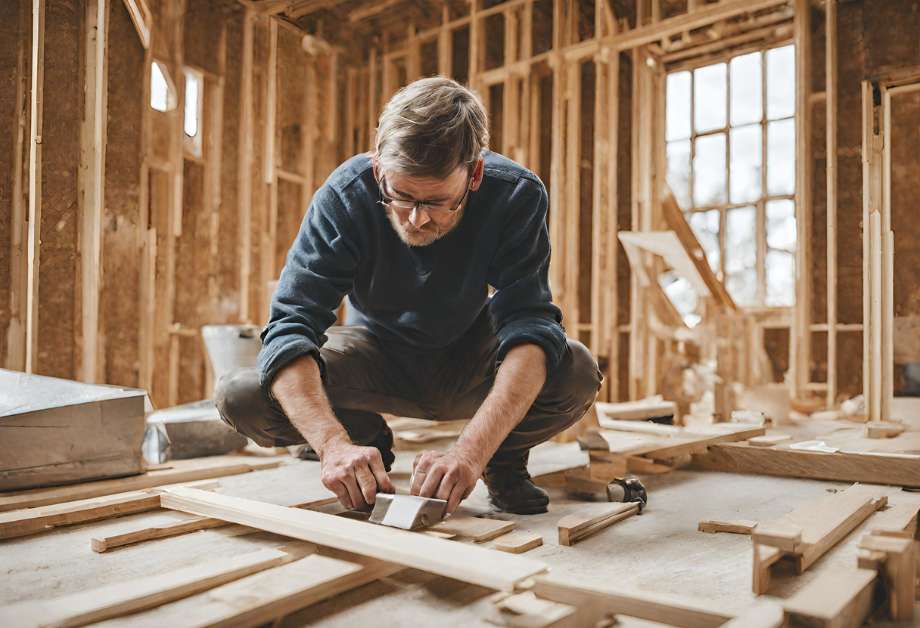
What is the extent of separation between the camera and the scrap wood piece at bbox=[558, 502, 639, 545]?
60.9 inches

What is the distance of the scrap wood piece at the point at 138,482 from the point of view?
1.88 m

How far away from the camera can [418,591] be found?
4.11ft

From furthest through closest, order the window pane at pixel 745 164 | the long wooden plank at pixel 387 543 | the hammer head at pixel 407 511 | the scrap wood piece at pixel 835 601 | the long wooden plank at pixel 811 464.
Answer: the window pane at pixel 745 164 < the long wooden plank at pixel 811 464 < the hammer head at pixel 407 511 < the long wooden plank at pixel 387 543 < the scrap wood piece at pixel 835 601

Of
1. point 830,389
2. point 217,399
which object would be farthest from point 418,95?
point 830,389

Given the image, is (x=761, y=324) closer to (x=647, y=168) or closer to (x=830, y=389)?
(x=830, y=389)

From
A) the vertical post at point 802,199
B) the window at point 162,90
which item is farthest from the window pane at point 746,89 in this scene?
the window at point 162,90

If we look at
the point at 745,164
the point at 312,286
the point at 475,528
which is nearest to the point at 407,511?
the point at 475,528

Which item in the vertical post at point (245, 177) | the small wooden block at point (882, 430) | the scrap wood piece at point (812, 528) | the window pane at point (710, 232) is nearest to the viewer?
the scrap wood piece at point (812, 528)

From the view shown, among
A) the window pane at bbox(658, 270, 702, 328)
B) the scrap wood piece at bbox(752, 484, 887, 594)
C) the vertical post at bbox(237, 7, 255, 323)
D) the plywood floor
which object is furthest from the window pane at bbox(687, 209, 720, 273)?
the scrap wood piece at bbox(752, 484, 887, 594)

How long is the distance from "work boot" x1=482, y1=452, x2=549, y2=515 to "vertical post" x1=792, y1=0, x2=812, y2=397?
13.1ft

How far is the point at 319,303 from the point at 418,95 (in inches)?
23.0

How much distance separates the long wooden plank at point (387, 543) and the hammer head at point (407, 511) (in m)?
0.03

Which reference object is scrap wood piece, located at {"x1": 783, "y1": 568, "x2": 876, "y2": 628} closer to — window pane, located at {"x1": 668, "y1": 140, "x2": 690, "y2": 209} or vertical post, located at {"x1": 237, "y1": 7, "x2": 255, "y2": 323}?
vertical post, located at {"x1": 237, "y1": 7, "x2": 255, "y2": 323}

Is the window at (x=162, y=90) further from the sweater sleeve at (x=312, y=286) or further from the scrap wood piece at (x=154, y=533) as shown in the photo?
the scrap wood piece at (x=154, y=533)
